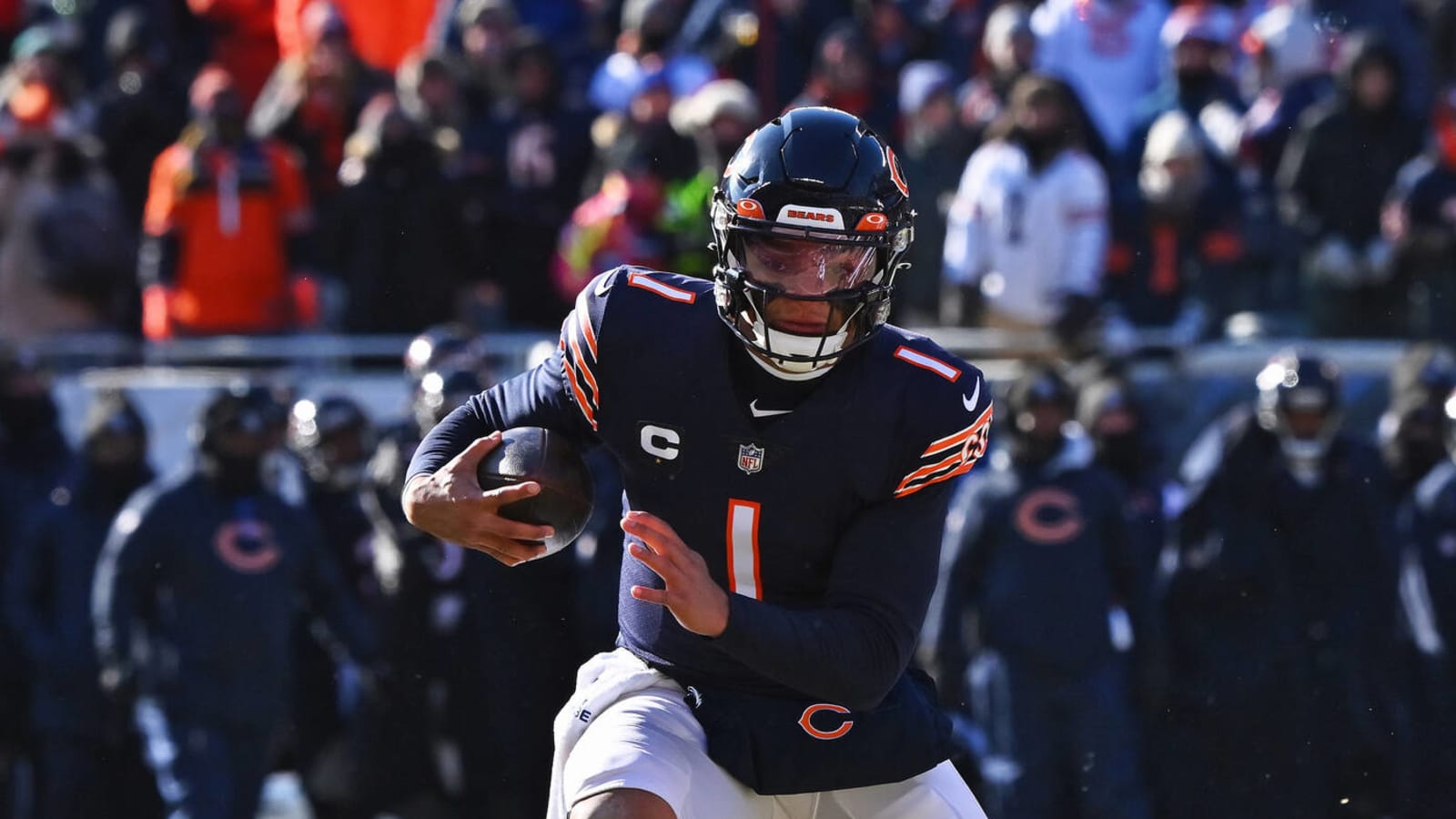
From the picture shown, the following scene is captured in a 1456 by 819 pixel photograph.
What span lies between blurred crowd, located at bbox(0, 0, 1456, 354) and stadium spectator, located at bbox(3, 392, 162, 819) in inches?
48.8

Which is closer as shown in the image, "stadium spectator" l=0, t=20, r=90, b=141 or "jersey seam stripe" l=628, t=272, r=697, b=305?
"jersey seam stripe" l=628, t=272, r=697, b=305

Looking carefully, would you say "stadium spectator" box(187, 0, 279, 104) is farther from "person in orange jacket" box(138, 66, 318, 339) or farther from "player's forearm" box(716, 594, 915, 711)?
"player's forearm" box(716, 594, 915, 711)

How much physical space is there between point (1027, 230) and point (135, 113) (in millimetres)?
3792

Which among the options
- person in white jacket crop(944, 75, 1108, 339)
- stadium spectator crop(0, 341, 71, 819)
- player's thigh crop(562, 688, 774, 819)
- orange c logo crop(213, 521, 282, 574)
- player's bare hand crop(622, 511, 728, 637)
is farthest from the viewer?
person in white jacket crop(944, 75, 1108, 339)

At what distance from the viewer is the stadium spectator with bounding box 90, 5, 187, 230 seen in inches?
Answer: 386

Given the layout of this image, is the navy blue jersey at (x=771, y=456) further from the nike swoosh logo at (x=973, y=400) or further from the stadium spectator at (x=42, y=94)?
the stadium spectator at (x=42, y=94)

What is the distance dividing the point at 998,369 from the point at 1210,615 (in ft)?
4.23

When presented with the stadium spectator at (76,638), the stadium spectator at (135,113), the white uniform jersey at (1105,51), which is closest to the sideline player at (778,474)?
the stadium spectator at (76,638)

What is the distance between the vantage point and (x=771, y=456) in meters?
3.96

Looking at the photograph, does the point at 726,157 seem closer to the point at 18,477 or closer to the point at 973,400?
the point at 18,477

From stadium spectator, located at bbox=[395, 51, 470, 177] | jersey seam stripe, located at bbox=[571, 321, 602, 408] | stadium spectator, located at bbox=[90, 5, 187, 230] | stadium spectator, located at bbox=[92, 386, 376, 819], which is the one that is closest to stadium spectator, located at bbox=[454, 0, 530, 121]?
stadium spectator, located at bbox=[395, 51, 470, 177]

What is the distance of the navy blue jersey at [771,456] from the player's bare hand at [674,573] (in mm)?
383

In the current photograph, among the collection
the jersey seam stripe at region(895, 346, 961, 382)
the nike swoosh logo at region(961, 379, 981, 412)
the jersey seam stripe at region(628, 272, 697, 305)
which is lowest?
the nike swoosh logo at region(961, 379, 981, 412)

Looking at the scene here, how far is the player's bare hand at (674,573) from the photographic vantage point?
347 centimetres
